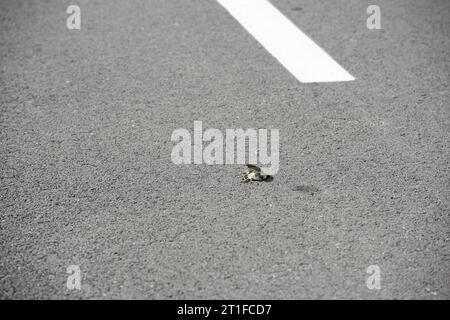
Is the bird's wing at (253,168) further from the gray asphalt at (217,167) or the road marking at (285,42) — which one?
Result: the road marking at (285,42)

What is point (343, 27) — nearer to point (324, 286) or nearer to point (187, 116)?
point (187, 116)

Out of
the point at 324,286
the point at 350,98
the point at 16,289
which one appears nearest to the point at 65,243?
the point at 16,289

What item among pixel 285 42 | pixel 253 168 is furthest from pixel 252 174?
pixel 285 42

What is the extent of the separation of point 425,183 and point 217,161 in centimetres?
150

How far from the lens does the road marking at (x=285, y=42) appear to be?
16.9 ft

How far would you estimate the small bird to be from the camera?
3838mm

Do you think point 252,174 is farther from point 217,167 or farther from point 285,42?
point 285,42

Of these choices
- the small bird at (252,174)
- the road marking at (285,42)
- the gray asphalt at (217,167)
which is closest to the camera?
the gray asphalt at (217,167)

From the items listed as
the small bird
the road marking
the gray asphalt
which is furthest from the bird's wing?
the road marking

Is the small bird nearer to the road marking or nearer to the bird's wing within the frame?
the bird's wing

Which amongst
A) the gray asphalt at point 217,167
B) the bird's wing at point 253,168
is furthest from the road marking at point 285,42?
A: the bird's wing at point 253,168

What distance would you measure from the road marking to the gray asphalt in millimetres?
123

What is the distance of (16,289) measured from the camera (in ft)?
9.97

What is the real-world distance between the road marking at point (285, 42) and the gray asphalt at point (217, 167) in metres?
0.12
